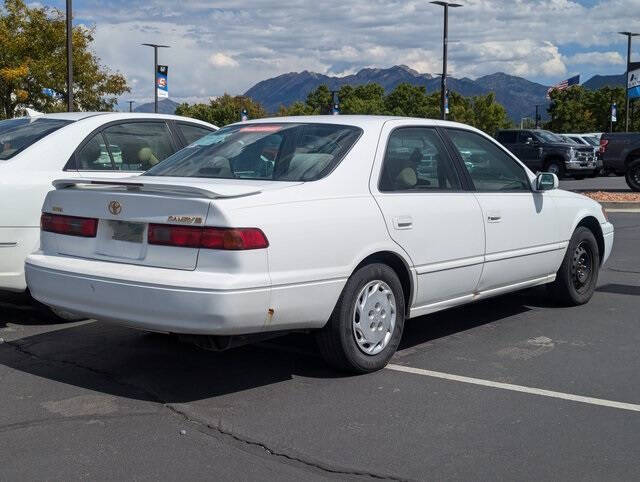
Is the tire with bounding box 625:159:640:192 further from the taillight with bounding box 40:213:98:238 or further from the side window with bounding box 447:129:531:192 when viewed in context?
the taillight with bounding box 40:213:98:238

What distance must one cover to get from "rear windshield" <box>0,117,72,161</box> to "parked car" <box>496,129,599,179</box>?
79.6 ft

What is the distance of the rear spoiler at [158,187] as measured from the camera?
4578 mm

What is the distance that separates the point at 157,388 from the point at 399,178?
6.69 ft

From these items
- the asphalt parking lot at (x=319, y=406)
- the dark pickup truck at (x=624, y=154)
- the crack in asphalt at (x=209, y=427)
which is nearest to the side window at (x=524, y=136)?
the dark pickup truck at (x=624, y=154)

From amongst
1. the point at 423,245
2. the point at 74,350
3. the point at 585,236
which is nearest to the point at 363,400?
the point at 423,245

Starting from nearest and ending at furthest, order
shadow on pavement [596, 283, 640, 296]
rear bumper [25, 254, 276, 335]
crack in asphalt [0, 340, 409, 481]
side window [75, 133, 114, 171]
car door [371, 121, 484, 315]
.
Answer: crack in asphalt [0, 340, 409, 481], rear bumper [25, 254, 276, 335], car door [371, 121, 484, 315], side window [75, 133, 114, 171], shadow on pavement [596, 283, 640, 296]

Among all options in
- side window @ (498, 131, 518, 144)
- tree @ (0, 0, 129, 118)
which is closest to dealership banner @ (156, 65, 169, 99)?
tree @ (0, 0, 129, 118)

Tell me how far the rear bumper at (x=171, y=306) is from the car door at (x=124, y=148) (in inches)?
88.8

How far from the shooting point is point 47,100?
3409cm

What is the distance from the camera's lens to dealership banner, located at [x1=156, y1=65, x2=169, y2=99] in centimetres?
3894

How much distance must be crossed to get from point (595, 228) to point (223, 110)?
68086mm

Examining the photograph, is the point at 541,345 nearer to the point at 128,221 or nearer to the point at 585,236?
the point at 585,236

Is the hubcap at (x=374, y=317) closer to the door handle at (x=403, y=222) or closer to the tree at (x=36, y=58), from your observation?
the door handle at (x=403, y=222)

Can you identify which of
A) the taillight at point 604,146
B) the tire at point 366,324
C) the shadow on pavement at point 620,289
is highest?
the taillight at point 604,146
